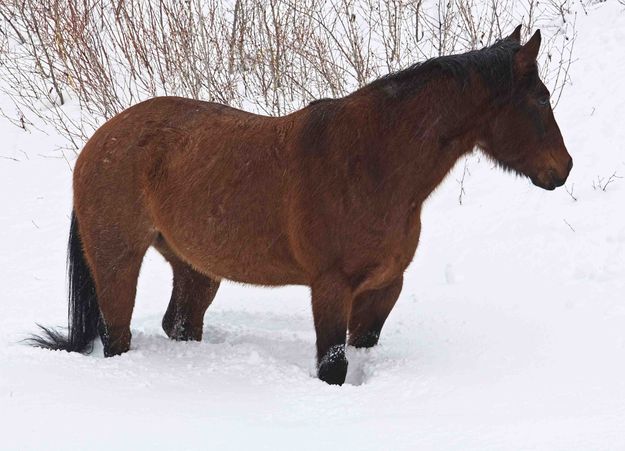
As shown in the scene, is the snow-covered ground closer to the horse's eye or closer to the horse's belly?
the horse's belly

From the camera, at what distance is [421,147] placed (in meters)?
4.54

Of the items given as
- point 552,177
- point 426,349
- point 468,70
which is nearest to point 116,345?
point 426,349

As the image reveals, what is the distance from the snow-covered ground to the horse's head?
1.07 m

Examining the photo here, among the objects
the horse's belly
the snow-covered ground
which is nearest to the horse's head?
the snow-covered ground

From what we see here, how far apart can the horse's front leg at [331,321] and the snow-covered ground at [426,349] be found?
0.48ft

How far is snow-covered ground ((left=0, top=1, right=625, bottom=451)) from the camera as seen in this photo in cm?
371

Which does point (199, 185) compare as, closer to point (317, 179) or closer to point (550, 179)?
point (317, 179)

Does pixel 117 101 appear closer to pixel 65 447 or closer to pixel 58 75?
pixel 58 75

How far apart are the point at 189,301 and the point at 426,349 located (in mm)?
1534

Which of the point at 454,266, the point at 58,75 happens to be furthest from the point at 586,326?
the point at 58,75

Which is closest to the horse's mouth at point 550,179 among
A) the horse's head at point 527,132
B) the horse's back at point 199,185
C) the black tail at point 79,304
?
the horse's head at point 527,132

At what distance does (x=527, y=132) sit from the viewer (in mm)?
4523

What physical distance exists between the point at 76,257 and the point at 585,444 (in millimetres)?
3230

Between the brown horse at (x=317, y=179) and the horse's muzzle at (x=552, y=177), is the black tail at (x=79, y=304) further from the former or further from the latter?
the horse's muzzle at (x=552, y=177)
